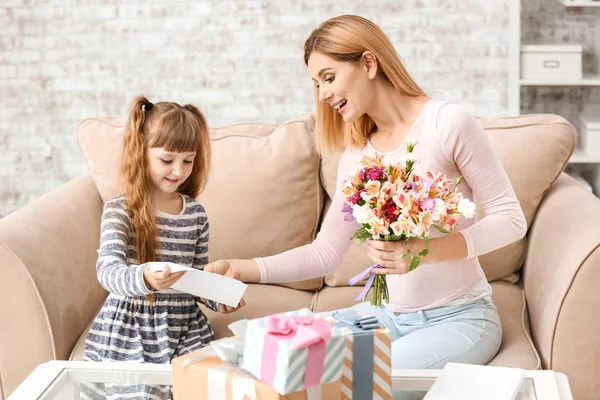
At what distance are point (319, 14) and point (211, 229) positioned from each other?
149 centimetres

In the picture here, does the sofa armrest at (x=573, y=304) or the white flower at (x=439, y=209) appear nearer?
the white flower at (x=439, y=209)

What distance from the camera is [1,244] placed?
1.95 metres

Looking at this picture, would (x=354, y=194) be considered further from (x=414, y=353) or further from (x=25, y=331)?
(x=25, y=331)

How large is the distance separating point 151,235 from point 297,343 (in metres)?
0.90

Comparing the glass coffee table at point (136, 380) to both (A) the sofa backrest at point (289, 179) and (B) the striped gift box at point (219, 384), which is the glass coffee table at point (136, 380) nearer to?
(B) the striped gift box at point (219, 384)

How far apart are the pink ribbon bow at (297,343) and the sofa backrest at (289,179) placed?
4.10 ft

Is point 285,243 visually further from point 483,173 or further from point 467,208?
point 467,208

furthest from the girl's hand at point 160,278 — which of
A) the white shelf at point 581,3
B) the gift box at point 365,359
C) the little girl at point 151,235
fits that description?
the white shelf at point 581,3

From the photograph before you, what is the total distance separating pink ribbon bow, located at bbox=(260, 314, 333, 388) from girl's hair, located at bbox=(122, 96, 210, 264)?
0.83m

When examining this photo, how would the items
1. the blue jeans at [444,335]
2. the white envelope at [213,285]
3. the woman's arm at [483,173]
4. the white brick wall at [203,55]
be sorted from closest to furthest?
1. the white envelope at [213,285]
2. the blue jeans at [444,335]
3. the woman's arm at [483,173]
4. the white brick wall at [203,55]

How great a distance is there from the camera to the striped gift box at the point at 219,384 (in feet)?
3.80

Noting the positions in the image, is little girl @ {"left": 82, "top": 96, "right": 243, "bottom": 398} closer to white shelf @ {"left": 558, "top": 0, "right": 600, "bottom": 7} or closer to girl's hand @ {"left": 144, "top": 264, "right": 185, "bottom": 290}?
girl's hand @ {"left": 144, "top": 264, "right": 185, "bottom": 290}

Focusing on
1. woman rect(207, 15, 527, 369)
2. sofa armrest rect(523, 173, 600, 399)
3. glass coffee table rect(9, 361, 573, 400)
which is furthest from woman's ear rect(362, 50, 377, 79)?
glass coffee table rect(9, 361, 573, 400)

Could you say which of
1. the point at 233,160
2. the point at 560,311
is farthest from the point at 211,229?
the point at 560,311
